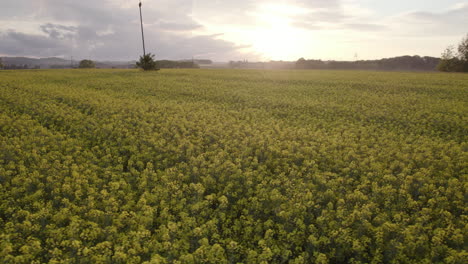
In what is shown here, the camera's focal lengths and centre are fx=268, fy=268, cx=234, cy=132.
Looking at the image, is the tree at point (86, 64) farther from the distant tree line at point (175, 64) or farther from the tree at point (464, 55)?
the tree at point (464, 55)

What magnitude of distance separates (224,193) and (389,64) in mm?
105157

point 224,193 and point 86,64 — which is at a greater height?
point 86,64

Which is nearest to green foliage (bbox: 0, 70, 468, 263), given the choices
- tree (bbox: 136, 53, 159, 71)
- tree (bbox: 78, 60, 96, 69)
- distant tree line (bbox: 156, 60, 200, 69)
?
tree (bbox: 136, 53, 159, 71)

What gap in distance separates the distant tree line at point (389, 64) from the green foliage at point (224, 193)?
8488cm

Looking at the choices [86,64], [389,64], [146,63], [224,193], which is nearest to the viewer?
[224,193]

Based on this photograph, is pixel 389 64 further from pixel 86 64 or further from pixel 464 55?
pixel 86 64

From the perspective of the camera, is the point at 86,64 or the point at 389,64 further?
the point at 389,64

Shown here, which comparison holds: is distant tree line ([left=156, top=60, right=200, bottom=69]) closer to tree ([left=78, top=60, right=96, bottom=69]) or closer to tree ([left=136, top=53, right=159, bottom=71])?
tree ([left=78, top=60, right=96, bottom=69])

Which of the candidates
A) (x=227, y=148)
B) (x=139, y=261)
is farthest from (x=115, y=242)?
(x=227, y=148)

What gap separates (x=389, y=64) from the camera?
94250mm

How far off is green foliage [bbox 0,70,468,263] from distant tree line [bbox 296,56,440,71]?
84883mm

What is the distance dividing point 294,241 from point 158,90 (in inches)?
1021

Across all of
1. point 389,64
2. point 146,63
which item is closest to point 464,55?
point 389,64

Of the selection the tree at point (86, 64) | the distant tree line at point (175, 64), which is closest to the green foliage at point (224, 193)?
the tree at point (86, 64)
